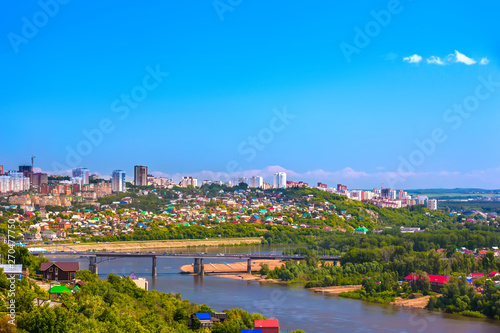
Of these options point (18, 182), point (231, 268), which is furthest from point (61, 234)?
point (18, 182)

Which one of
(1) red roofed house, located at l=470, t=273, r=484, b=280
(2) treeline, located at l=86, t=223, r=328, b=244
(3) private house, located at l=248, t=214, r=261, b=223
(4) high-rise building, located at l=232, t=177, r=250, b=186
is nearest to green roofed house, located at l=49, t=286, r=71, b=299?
(1) red roofed house, located at l=470, t=273, r=484, b=280

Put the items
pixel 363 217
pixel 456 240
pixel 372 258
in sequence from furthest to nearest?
pixel 363 217 → pixel 456 240 → pixel 372 258

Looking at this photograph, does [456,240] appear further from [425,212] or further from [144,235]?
[425,212]

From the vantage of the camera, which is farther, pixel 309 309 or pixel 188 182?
pixel 188 182

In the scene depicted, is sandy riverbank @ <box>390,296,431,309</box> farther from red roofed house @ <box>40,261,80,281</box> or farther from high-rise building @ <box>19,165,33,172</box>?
high-rise building @ <box>19,165,33,172</box>

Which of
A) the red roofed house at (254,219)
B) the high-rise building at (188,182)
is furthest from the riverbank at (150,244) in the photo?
the high-rise building at (188,182)

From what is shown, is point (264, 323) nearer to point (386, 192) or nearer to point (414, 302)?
point (414, 302)

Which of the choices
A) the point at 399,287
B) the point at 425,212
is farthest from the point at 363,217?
the point at 399,287
